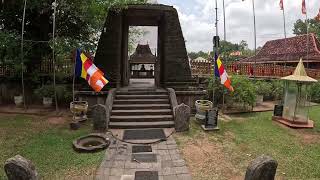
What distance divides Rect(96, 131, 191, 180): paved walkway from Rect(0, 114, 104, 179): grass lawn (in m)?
0.30

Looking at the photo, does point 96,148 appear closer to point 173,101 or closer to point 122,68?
point 173,101

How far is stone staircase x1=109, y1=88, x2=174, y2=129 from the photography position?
9.47 meters

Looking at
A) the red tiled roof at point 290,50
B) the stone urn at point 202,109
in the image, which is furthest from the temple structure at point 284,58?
the stone urn at point 202,109

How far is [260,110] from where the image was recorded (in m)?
12.9

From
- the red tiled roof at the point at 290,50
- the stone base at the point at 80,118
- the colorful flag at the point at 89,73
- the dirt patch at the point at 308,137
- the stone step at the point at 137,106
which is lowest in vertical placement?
the dirt patch at the point at 308,137

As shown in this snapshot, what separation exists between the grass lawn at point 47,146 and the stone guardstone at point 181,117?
2943 millimetres

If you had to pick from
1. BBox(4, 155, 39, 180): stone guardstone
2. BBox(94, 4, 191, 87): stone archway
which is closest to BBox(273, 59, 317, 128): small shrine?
BBox(94, 4, 191, 87): stone archway

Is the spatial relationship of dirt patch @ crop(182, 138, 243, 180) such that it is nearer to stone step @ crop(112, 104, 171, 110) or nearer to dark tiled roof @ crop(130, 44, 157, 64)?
stone step @ crop(112, 104, 171, 110)

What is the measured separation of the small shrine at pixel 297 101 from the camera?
979cm

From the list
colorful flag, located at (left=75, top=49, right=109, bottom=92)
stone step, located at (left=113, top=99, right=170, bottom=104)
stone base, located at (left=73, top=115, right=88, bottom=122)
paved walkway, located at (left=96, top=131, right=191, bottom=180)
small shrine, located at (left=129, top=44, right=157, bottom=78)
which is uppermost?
small shrine, located at (left=129, top=44, right=157, bottom=78)

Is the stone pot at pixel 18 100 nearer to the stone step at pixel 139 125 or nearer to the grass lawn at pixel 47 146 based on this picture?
the grass lawn at pixel 47 146

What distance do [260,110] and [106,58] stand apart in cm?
776

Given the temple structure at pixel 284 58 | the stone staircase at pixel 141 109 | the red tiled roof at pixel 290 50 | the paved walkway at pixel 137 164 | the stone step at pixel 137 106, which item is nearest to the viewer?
the paved walkway at pixel 137 164

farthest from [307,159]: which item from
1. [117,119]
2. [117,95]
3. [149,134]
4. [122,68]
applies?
[122,68]
